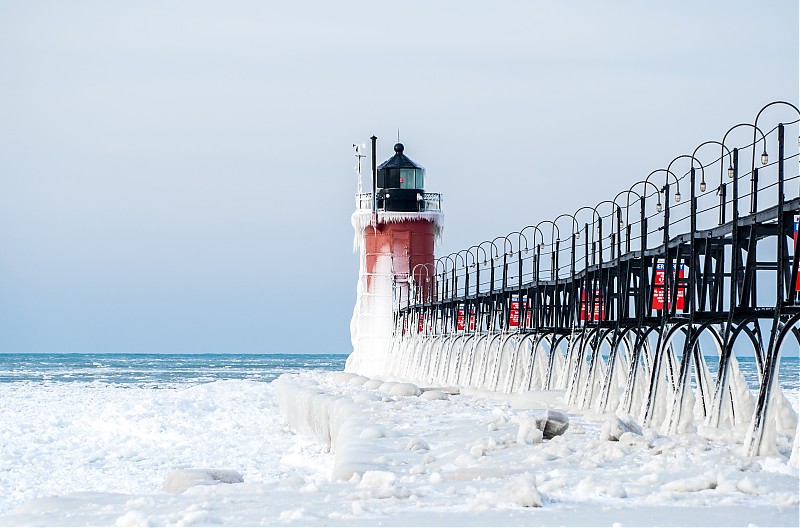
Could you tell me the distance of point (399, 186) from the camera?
147 ft

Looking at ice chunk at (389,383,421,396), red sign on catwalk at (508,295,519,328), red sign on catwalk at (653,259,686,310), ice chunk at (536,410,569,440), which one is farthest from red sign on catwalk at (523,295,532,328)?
ice chunk at (536,410,569,440)

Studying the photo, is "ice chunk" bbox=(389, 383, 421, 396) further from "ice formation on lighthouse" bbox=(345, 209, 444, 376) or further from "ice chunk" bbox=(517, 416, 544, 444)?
"ice formation on lighthouse" bbox=(345, 209, 444, 376)

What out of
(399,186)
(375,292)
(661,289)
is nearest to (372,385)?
(661,289)

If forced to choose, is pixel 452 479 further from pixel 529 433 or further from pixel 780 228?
pixel 780 228

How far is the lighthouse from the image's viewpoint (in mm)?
44250

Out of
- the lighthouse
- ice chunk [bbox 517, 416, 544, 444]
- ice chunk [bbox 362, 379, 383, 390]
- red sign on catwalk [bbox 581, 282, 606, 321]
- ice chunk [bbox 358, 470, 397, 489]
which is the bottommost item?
ice chunk [bbox 362, 379, 383, 390]

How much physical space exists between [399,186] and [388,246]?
226 cm

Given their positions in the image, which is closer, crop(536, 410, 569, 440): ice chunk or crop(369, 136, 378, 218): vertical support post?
crop(536, 410, 569, 440): ice chunk

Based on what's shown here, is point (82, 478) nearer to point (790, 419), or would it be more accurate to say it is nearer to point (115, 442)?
point (115, 442)

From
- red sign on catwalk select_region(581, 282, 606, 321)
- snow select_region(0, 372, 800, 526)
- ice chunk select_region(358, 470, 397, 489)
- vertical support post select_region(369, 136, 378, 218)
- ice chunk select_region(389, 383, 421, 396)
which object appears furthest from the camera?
vertical support post select_region(369, 136, 378, 218)

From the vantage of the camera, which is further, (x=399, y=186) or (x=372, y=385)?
(x=399, y=186)

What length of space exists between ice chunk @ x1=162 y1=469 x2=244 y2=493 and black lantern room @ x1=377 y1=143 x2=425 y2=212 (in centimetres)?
3343

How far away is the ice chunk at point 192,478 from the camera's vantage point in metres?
10.5

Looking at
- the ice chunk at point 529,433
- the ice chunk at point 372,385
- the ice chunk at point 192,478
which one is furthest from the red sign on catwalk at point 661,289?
the ice chunk at point 372,385
